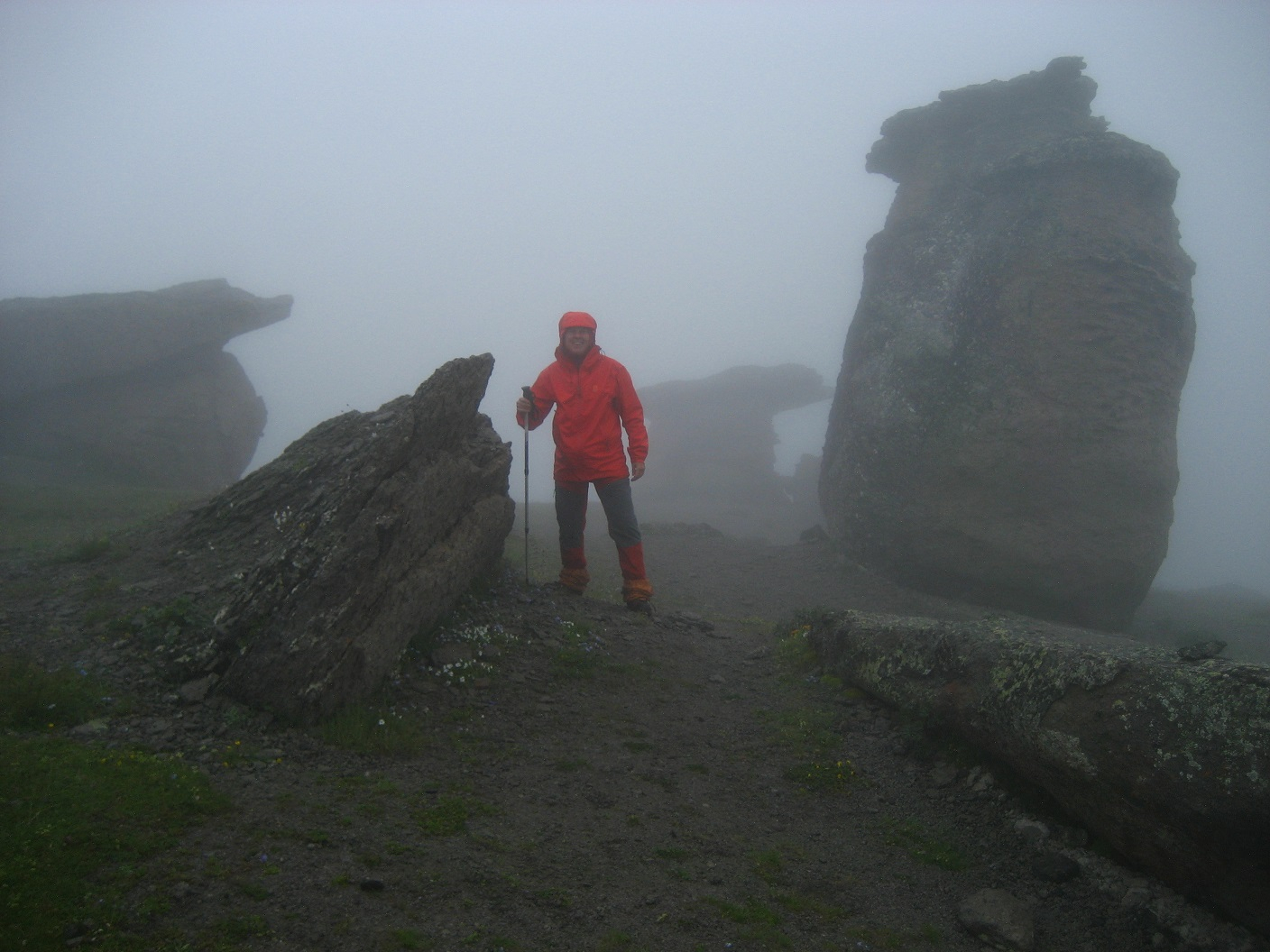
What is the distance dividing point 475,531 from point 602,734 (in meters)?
2.76

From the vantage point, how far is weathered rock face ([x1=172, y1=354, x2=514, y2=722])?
5660 mm

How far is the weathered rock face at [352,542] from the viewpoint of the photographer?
566cm

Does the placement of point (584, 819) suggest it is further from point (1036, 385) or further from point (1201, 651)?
point (1036, 385)

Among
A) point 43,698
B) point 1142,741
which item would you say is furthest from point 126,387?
point 1142,741

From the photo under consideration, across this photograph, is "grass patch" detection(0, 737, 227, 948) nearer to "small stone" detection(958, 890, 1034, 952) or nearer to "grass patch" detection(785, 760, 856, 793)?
"grass patch" detection(785, 760, 856, 793)

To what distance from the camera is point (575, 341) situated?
30.6 ft

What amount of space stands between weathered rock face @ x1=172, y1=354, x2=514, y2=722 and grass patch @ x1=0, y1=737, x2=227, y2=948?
1.09 meters

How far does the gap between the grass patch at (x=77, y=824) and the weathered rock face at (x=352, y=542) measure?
1.09m

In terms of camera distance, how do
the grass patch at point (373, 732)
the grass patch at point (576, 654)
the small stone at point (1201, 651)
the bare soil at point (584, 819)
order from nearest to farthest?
the bare soil at point (584, 819)
the small stone at point (1201, 651)
the grass patch at point (373, 732)
the grass patch at point (576, 654)

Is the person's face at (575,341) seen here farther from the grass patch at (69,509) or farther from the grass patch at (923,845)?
the grass patch at (923,845)

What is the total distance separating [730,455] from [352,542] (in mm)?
38774

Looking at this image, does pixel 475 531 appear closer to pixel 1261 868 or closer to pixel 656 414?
pixel 1261 868

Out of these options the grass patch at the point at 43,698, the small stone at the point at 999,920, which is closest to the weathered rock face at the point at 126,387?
the grass patch at the point at 43,698

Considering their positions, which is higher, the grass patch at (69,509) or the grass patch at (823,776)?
the grass patch at (69,509)
